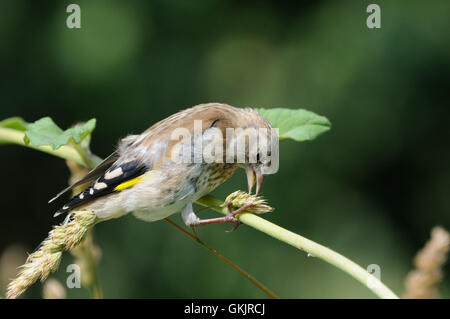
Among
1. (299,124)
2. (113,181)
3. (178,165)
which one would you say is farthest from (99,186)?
(299,124)

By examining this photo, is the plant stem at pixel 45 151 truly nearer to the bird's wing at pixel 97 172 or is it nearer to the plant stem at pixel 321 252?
the bird's wing at pixel 97 172

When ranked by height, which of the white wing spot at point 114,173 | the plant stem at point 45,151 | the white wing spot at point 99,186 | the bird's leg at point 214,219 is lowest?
the bird's leg at point 214,219

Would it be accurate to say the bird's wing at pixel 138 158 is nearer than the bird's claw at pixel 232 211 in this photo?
No

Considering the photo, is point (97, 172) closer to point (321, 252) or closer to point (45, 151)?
point (45, 151)

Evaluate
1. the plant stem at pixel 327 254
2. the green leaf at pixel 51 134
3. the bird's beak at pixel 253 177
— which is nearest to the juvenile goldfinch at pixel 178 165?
the bird's beak at pixel 253 177

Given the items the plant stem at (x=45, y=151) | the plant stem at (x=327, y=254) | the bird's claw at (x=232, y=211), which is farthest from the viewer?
the plant stem at (x=45, y=151)

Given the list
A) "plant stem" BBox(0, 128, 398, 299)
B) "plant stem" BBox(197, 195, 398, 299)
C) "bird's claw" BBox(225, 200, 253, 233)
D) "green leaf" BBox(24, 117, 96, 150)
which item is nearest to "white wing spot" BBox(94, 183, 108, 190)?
"green leaf" BBox(24, 117, 96, 150)
